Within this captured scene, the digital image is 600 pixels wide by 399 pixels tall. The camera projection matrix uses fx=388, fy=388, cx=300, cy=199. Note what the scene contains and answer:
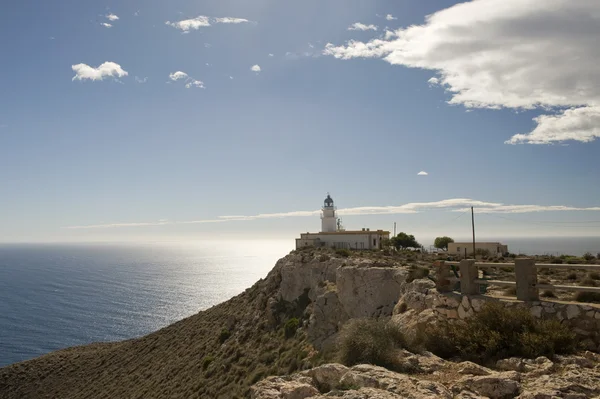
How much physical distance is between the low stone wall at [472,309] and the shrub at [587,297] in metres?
1.11

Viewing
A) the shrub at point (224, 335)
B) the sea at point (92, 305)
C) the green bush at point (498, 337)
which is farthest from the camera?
the sea at point (92, 305)

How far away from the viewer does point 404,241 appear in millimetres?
56406

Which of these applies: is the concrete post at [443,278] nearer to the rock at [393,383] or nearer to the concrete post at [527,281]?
the concrete post at [527,281]

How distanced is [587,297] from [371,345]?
6182 millimetres

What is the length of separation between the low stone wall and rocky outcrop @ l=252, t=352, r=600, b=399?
1379mm

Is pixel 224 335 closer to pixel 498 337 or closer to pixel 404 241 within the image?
pixel 498 337

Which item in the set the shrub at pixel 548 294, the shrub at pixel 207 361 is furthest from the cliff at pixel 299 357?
the shrub at pixel 548 294

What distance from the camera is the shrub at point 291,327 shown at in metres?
27.5

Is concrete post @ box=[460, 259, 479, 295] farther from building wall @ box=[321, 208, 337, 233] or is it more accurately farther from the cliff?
building wall @ box=[321, 208, 337, 233]

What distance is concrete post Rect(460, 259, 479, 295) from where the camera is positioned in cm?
1182

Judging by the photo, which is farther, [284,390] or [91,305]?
[91,305]

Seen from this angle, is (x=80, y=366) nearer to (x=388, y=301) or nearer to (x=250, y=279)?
(x=388, y=301)

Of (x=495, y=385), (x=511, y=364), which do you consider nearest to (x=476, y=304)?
(x=511, y=364)

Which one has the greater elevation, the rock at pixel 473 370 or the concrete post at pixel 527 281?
the concrete post at pixel 527 281
